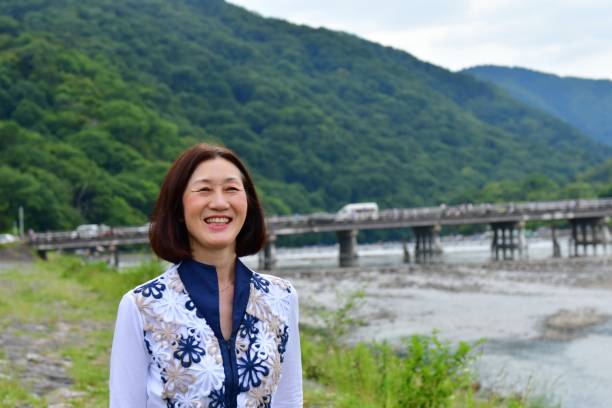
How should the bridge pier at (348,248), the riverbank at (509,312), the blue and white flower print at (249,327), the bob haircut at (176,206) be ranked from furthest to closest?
the bridge pier at (348,248) → the riverbank at (509,312) → the bob haircut at (176,206) → the blue and white flower print at (249,327)

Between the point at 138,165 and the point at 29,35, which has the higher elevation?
the point at 29,35

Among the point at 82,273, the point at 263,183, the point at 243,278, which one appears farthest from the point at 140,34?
the point at 243,278

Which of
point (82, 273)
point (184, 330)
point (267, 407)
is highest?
point (184, 330)

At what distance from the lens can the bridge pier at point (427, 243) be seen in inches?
2098

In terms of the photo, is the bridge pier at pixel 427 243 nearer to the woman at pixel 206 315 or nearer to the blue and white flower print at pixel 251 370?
the woman at pixel 206 315

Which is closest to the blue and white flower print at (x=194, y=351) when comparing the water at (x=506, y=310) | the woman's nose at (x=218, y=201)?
the woman's nose at (x=218, y=201)

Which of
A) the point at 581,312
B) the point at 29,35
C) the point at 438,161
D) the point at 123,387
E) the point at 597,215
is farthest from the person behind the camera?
the point at 438,161

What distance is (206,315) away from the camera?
8.61 ft

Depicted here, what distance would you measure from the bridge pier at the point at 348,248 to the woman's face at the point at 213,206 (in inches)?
1878

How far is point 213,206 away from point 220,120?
11819 cm

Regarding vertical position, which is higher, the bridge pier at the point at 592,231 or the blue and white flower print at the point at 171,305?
the blue and white flower print at the point at 171,305

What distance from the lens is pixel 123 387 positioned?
2.54 metres

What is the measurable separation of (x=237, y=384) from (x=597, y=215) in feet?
171

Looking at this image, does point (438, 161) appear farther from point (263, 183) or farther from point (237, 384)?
point (237, 384)
